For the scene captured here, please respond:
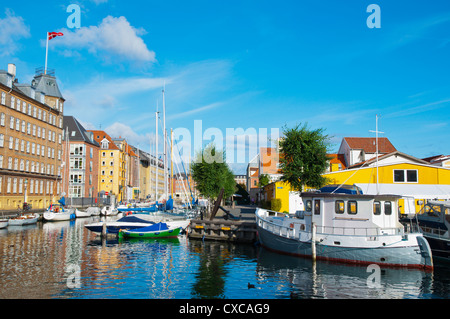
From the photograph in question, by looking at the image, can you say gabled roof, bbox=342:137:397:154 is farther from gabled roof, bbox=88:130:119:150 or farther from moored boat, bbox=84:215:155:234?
gabled roof, bbox=88:130:119:150

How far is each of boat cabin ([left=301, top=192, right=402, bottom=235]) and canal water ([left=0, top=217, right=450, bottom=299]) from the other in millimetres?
2861

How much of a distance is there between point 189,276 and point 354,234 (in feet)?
37.8

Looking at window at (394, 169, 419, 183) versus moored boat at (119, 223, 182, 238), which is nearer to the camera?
moored boat at (119, 223, 182, 238)

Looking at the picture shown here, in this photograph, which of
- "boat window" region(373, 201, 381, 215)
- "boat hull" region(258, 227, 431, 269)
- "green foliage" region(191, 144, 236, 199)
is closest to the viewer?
"boat hull" region(258, 227, 431, 269)

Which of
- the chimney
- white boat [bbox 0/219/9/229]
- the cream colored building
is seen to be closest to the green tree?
white boat [bbox 0/219/9/229]

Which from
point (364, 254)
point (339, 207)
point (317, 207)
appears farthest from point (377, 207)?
point (317, 207)

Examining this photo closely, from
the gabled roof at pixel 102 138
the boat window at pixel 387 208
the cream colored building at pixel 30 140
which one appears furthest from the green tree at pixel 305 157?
the gabled roof at pixel 102 138

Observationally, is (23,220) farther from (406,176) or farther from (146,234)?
(406,176)

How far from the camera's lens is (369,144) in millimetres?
77688

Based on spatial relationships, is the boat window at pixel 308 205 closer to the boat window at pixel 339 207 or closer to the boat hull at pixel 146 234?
the boat window at pixel 339 207

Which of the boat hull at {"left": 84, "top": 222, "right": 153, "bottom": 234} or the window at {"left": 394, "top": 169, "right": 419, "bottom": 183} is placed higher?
the window at {"left": 394, "top": 169, "right": 419, "bottom": 183}

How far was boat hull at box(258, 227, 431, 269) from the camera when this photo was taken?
2283 cm

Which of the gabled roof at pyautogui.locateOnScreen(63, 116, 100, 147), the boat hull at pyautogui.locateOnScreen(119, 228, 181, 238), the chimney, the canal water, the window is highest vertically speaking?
the chimney

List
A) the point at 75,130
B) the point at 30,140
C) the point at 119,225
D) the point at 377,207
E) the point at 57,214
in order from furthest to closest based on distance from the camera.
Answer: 1. the point at 75,130
2. the point at 30,140
3. the point at 57,214
4. the point at 119,225
5. the point at 377,207
